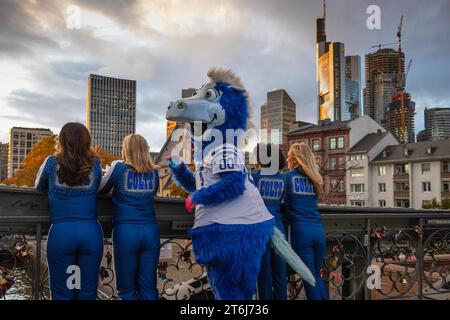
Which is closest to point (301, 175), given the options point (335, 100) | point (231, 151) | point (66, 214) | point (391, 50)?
point (231, 151)

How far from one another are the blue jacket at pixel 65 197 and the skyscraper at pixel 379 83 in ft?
511

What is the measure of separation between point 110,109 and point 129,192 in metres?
101

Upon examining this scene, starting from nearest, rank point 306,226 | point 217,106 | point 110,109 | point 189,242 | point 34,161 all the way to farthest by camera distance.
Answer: point 217,106 < point 306,226 < point 189,242 < point 34,161 < point 110,109

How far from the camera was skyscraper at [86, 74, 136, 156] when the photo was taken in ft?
315

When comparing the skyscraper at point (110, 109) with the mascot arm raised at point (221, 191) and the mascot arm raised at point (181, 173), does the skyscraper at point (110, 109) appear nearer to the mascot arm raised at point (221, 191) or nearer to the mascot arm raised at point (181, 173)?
the mascot arm raised at point (181, 173)

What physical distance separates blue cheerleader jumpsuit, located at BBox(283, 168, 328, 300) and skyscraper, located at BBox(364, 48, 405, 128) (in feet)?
507

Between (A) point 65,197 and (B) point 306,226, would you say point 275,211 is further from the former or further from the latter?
(A) point 65,197

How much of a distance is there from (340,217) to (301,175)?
597mm

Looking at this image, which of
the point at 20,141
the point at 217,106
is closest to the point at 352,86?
the point at 20,141

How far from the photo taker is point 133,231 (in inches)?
122

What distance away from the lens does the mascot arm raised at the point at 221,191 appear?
2.97m

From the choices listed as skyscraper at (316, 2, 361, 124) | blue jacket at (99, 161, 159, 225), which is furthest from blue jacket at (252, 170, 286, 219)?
skyscraper at (316, 2, 361, 124)

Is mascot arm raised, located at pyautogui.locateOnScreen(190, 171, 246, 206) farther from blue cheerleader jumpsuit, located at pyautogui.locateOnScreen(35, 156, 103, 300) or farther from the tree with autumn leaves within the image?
the tree with autumn leaves

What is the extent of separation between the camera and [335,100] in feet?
479
